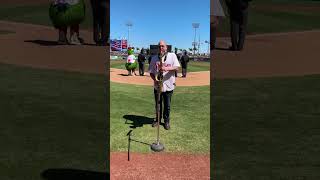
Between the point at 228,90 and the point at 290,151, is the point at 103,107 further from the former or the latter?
the point at 290,151

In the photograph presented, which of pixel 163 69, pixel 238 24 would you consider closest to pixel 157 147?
pixel 163 69

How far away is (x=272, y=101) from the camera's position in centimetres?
1217

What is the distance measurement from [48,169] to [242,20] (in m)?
3.78

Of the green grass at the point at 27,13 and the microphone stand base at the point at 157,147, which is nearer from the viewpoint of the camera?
the microphone stand base at the point at 157,147

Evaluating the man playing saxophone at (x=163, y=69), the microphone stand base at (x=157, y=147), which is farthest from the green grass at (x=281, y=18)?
the microphone stand base at (x=157, y=147)

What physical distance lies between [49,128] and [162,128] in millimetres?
2850

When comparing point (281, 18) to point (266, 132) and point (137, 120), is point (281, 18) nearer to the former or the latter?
point (266, 132)

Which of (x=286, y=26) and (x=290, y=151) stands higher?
(x=286, y=26)

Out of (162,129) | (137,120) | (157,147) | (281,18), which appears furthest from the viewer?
(281,18)

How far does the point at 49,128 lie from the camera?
884 centimetres

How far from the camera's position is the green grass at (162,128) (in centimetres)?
691

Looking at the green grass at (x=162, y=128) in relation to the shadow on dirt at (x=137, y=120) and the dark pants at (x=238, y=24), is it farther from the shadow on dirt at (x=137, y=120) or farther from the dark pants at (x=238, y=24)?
the dark pants at (x=238, y=24)

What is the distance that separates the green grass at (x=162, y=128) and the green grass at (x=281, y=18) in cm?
2224

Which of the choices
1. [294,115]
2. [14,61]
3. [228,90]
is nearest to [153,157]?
[294,115]
